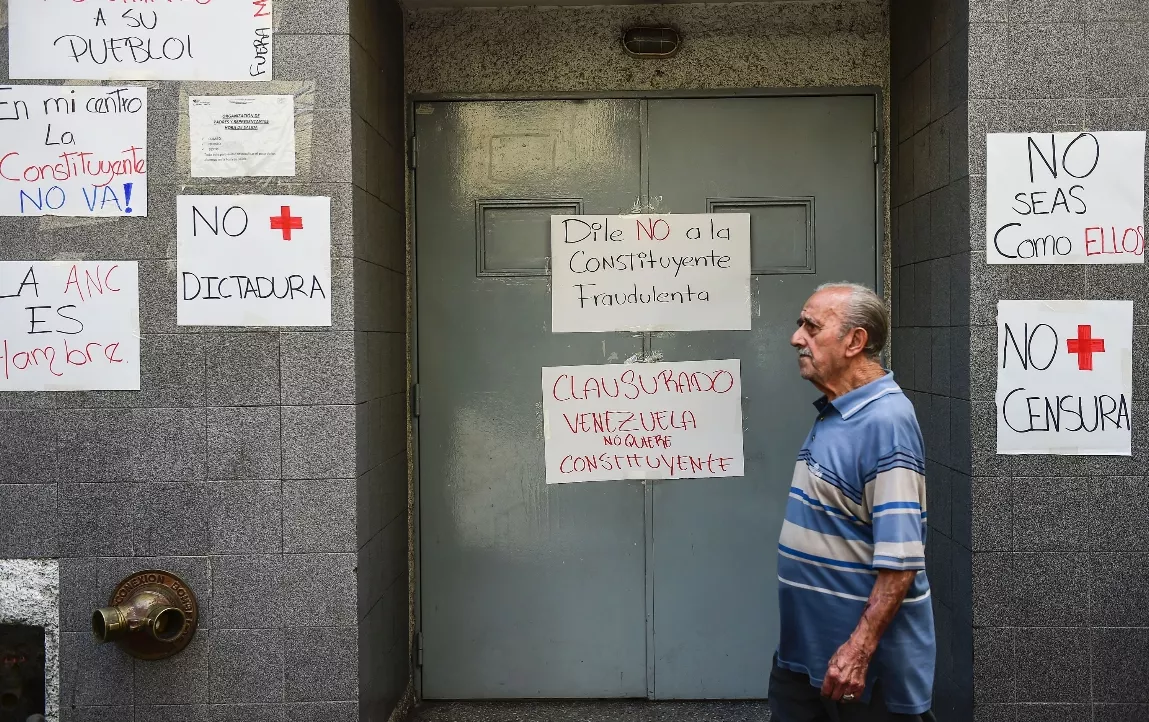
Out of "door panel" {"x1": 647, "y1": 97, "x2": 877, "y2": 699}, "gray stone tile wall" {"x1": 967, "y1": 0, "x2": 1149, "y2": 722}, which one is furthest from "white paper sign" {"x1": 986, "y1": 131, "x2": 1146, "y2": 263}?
"door panel" {"x1": 647, "y1": 97, "x2": 877, "y2": 699}

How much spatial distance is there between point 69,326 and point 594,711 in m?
2.59

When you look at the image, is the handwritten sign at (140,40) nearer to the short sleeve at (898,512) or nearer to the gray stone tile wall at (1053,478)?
the short sleeve at (898,512)

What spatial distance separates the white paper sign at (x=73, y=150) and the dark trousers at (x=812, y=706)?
2.64m

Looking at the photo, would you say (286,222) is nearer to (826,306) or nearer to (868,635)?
(826,306)

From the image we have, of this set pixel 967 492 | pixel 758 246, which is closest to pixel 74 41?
pixel 758 246

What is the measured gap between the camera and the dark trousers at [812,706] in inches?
90.6

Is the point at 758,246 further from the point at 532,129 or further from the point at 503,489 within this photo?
the point at 503,489

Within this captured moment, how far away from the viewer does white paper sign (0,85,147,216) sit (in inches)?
119

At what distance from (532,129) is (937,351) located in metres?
1.92

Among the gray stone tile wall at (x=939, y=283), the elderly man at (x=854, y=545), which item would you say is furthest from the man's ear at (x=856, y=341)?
the gray stone tile wall at (x=939, y=283)

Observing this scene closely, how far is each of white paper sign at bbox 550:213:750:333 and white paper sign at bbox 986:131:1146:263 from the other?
3.39 ft

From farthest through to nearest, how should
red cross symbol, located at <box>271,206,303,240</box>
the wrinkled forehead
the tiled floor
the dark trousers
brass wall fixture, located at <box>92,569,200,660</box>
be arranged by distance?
the tiled floor < red cross symbol, located at <box>271,206,303,240</box> < brass wall fixture, located at <box>92,569,200,660</box> < the wrinkled forehead < the dark trousers

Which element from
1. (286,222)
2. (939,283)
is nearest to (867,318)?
(939,283)

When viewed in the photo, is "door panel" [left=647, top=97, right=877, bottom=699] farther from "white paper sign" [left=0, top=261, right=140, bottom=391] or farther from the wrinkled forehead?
"white paper sign" [left=0, top=261, right=140, bottom=391]
